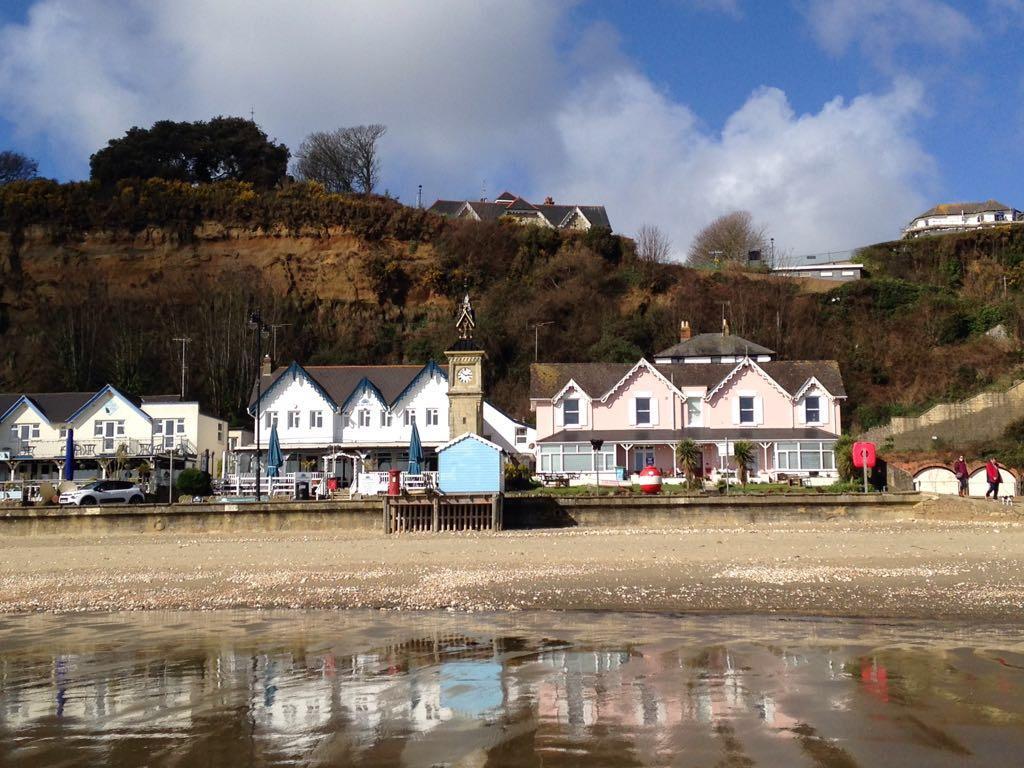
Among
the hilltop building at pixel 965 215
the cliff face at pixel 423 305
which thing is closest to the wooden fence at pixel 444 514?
the cliff face at pixel 423 305

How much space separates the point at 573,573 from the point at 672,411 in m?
25.0

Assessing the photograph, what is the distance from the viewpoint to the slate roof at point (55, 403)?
168 ft

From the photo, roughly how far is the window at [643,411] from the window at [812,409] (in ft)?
23.4

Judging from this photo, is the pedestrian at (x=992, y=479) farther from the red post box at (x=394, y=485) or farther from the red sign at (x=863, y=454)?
the red post box at (x=394, y=485)

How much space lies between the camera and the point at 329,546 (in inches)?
1064

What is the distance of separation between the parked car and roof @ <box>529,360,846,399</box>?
17.5 metres

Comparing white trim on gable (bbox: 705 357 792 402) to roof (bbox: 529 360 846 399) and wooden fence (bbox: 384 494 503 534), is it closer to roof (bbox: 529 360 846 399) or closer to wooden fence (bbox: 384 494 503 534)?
roof (bbox: 529 360 846 399)

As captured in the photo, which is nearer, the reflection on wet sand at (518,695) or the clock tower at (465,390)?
the reflection on wet sand at (518,695)

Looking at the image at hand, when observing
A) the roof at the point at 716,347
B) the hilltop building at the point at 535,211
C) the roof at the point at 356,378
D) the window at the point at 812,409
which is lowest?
the window at the point at 812,409

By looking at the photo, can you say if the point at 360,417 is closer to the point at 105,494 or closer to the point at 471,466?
the point at 105,494

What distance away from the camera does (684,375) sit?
45.7 m

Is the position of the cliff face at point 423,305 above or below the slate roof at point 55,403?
above

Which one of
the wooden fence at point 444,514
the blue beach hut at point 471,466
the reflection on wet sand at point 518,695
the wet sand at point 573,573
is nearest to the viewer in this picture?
the reflection on wet sand at point 518,695

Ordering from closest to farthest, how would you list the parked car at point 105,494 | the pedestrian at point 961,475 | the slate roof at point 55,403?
the pedestrian at point 961,475 → the parked car at point 105,494 → the slate roof at point 55,403
